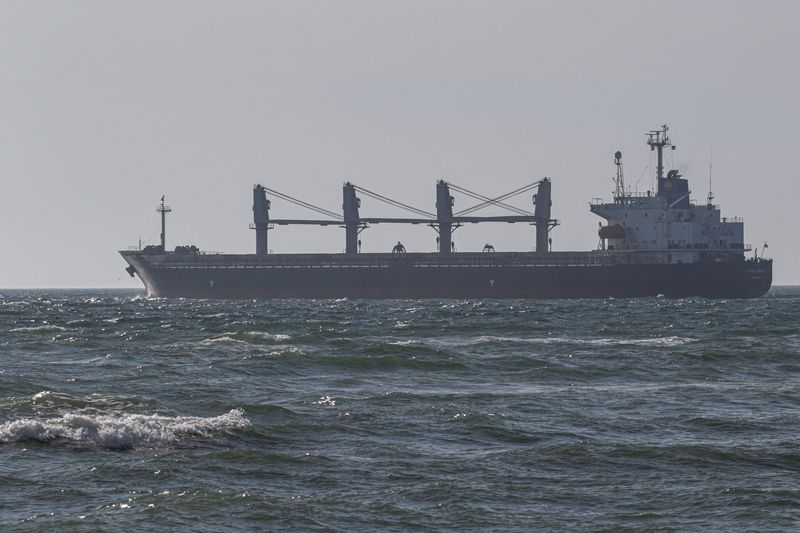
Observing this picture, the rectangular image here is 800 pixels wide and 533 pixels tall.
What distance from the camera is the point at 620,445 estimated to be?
69.9ft

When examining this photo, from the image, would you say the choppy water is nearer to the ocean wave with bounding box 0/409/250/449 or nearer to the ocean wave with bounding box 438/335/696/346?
the ocean wave with bounding box 0/409/250/449

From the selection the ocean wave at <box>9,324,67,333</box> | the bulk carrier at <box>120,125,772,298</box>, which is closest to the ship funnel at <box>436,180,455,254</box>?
the bulk carrier at <box>120,125,772,298</box>

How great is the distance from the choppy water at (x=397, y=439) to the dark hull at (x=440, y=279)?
7921 cm

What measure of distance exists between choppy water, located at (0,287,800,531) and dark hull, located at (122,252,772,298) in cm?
7921

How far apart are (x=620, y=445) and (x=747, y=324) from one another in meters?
43.7

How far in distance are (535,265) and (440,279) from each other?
1062 cm

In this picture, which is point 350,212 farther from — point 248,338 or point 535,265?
point 248,338

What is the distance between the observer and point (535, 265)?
126m

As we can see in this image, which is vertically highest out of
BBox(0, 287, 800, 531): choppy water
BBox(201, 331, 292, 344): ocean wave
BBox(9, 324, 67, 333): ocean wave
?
BBox(9, 324, 67, 333): ocean wave

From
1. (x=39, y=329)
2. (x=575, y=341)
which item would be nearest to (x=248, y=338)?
(x=39, y=329)

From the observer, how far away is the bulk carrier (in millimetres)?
121375

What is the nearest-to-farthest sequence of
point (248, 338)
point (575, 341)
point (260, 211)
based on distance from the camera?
point (575, 341)
point (248, 338)
point (260, 211)

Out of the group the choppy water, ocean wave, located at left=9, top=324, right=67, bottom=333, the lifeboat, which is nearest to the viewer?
the choppy water

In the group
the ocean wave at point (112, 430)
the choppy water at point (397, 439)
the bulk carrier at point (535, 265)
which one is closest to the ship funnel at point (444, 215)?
the bulk carrier at point (535, 265)
